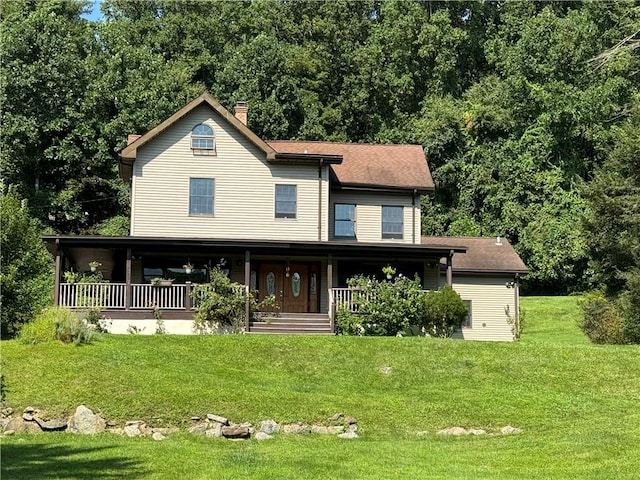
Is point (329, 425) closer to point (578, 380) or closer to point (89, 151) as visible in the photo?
point (578, 380)

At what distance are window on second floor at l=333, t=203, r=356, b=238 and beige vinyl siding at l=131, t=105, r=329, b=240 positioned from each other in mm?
1465

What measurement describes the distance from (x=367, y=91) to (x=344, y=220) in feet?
77.4

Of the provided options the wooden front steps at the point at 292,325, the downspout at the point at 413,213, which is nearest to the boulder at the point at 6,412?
the wooden front steps at the point at 292,325

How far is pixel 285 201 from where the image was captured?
27.1m

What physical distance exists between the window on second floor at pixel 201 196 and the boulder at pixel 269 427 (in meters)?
12.3

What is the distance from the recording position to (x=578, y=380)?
1902 centimetres

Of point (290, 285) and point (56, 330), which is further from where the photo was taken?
point (290, 285)

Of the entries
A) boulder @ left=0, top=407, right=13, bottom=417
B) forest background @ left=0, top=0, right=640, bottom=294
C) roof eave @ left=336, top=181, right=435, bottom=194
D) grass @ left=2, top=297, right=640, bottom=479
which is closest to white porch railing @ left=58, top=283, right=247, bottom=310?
grass @ left=2, top=297, right=640, bottom=479

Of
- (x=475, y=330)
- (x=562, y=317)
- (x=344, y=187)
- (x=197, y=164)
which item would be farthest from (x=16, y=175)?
(x=562, y=317)

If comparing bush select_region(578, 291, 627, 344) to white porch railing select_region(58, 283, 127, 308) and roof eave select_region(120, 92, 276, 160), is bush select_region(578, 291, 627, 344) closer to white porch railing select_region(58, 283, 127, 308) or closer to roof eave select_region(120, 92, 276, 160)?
roof eave select_region(120, 92, 276, 160)

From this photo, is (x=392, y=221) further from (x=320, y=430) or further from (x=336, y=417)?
(x=320, y=430)

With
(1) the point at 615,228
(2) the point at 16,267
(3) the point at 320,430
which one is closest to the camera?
(3) the point at 320,430

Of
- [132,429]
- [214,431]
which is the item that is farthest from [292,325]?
[132,429]

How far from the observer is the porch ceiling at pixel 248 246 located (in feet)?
80.3
